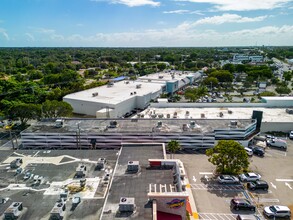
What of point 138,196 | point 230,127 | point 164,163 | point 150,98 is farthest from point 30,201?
point 150,98

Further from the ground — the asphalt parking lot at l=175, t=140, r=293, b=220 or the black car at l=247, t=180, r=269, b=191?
the black car at l=247, t=180, r=269, b=191

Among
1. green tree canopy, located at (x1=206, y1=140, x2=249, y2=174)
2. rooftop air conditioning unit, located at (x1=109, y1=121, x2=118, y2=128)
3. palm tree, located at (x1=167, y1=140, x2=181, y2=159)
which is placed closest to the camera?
green tree canopy, located at (x1=206, y1=140, x2=249, y2=174)

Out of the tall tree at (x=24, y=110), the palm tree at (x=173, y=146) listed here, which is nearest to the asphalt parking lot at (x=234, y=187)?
the palm tree at (x=173, y=146)

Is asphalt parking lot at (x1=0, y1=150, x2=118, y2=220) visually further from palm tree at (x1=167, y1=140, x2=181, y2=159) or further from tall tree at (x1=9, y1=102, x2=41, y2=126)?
tall tree at (x1=9, y1=102, x2=41, y2=126)

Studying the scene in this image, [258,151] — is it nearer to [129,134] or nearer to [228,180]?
[228,180]

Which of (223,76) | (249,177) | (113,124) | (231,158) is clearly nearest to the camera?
(249,177)

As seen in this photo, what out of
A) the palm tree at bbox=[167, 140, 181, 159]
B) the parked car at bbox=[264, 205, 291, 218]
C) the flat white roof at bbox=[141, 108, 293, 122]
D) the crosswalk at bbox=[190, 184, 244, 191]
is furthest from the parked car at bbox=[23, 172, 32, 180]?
the flat white roof at bbox=[141, 108, 293, 122]

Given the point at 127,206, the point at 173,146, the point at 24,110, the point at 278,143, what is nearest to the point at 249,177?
the point at 173,146
